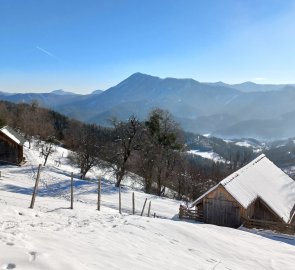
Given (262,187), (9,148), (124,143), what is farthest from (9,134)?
(262,187)

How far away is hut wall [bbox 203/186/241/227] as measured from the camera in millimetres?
31391

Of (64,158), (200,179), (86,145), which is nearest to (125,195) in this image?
(86,145)

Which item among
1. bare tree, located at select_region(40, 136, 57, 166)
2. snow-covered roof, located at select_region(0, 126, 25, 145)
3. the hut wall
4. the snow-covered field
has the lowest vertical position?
the hut wall

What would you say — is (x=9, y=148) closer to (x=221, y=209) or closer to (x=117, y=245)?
(x=221, y=209)

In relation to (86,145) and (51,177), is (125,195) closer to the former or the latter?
(51,177)

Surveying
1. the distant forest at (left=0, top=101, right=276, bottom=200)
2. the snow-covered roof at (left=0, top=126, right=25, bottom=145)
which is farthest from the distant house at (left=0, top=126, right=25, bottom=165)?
the distant forest at (left=0, top=101, right=276, bottom=200)

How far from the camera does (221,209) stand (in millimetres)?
32031

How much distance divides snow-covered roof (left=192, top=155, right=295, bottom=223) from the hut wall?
52 centimetres

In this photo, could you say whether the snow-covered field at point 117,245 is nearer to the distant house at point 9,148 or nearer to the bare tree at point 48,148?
the distant house at point 9,148

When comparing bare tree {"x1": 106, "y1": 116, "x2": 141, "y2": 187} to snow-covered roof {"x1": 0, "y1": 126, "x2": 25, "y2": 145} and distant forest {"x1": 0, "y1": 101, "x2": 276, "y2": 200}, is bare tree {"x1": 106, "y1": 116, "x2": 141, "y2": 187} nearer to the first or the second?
distant forest {"x1": 0, "y1": 101, "x2": 276, "y2": 200}

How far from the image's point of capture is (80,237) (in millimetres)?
12609

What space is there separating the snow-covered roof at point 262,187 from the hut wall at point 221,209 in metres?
0.52

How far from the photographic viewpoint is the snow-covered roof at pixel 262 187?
A: 3192 centimetres

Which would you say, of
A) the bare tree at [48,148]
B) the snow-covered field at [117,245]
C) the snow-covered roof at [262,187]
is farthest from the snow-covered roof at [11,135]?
the snow-covered field at [117,245]
